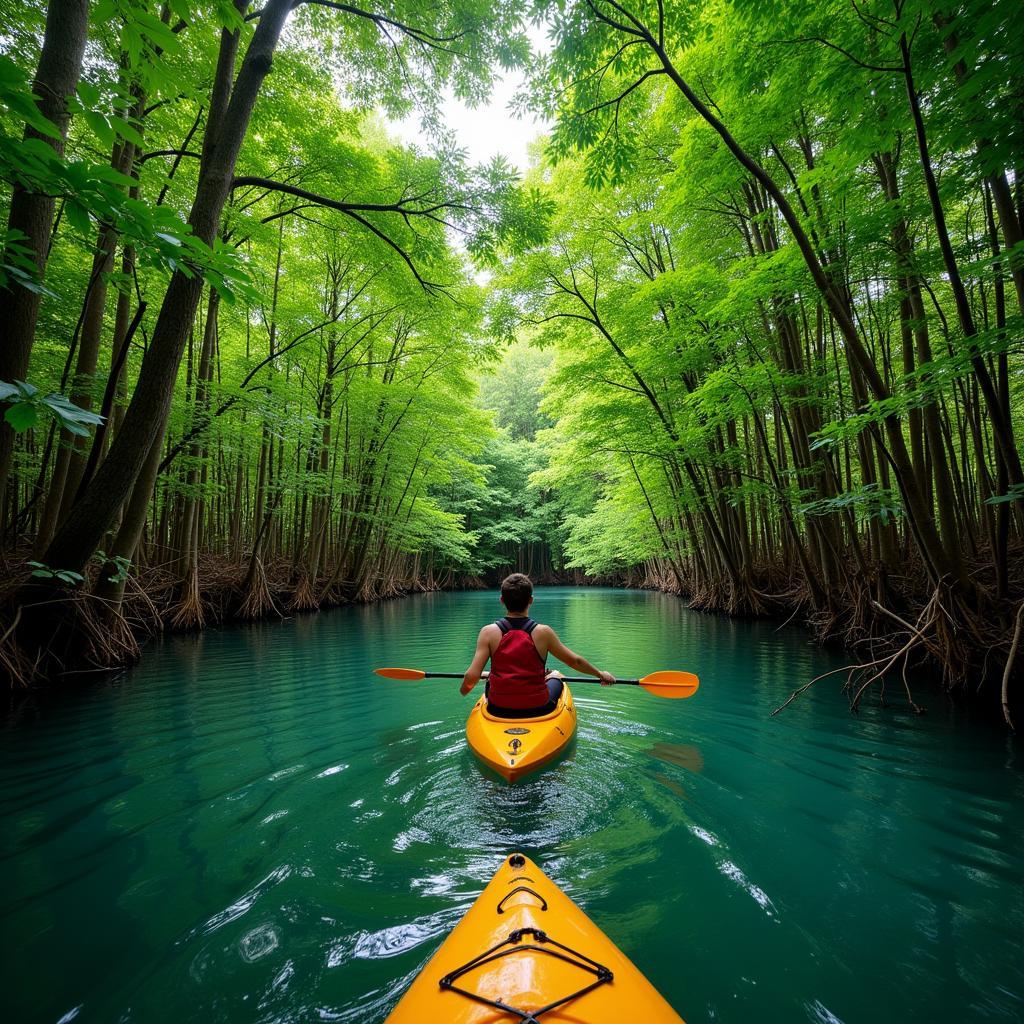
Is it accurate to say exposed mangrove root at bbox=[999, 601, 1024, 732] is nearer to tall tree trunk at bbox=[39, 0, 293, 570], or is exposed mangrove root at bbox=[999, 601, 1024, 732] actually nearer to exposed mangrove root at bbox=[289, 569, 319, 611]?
tall tree trunk at bbox=[39, 0, 293, 570]

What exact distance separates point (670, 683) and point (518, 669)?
182 cm

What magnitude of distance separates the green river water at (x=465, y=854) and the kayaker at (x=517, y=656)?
0.45 metres

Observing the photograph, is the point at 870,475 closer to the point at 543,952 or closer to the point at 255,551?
the point at 543,952

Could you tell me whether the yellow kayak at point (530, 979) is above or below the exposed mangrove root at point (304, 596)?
below

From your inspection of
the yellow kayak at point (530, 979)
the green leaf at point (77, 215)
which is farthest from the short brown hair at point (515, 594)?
the green leaf at point (77, 215)

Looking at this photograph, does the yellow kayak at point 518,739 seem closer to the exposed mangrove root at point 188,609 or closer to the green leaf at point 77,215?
the green leaf at point 77,215

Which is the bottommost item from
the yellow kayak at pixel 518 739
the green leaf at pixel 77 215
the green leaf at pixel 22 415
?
the yellow kayak at pixel 518 739

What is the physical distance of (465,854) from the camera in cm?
233

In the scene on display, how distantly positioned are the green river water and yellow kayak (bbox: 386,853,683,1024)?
1.54 feet

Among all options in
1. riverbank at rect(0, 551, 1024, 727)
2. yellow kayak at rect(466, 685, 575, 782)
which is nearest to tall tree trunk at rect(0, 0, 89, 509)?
riverbank at rect(0, 551, 1024, 727)

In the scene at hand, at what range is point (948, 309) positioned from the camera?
8922mm

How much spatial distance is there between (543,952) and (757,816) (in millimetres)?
2073

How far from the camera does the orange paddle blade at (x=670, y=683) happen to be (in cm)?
420

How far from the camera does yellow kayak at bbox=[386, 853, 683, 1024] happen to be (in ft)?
3.65
